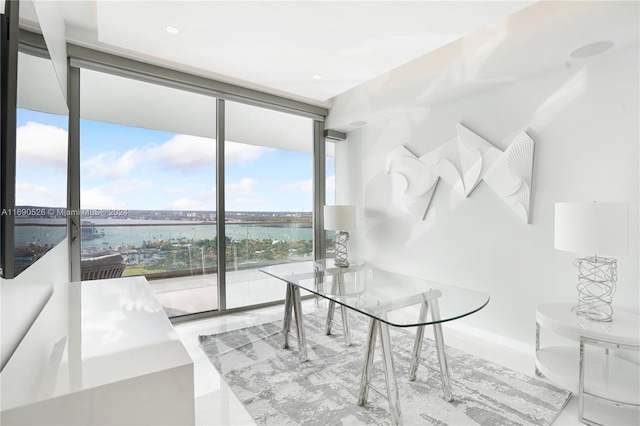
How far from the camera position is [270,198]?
4242 mm

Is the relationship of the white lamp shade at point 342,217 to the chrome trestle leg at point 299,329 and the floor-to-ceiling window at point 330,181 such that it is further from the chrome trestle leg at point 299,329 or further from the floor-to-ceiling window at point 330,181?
the chrome trestle leg at point 299,329

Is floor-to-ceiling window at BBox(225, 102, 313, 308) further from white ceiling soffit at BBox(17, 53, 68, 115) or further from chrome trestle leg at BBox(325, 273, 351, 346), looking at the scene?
white ceiling soffit at BBox(17, 53, 68, 115)

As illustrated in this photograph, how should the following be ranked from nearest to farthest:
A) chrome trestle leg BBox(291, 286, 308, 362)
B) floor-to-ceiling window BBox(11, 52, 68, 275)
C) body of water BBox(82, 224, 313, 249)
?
floor-to-ceiling window BBox(11, 52, 68, 275)
chrome trestle leg BBox(291, 286, 308, 362)
body of water BBox(82, 224, 313, 249)

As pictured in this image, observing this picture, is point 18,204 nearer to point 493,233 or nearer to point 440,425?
point 440,425

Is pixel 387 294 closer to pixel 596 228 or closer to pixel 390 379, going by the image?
pixel 390 379

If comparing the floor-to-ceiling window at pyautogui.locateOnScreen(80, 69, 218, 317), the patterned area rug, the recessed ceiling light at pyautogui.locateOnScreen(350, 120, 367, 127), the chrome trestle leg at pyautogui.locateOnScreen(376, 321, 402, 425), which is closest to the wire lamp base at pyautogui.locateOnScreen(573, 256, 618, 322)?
the patterned area rug

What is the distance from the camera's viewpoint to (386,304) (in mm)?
2012

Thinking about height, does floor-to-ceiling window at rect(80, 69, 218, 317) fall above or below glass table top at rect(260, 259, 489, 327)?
above

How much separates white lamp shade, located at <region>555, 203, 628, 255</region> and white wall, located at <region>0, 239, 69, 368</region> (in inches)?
107

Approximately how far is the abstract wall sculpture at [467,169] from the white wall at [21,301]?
330 cm

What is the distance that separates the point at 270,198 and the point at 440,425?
3029mm

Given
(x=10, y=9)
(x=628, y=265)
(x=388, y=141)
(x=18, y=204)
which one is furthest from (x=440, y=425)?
(x=388, y=141)

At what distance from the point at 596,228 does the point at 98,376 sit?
2.50 meters

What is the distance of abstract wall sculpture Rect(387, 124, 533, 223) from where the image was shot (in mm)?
2893
